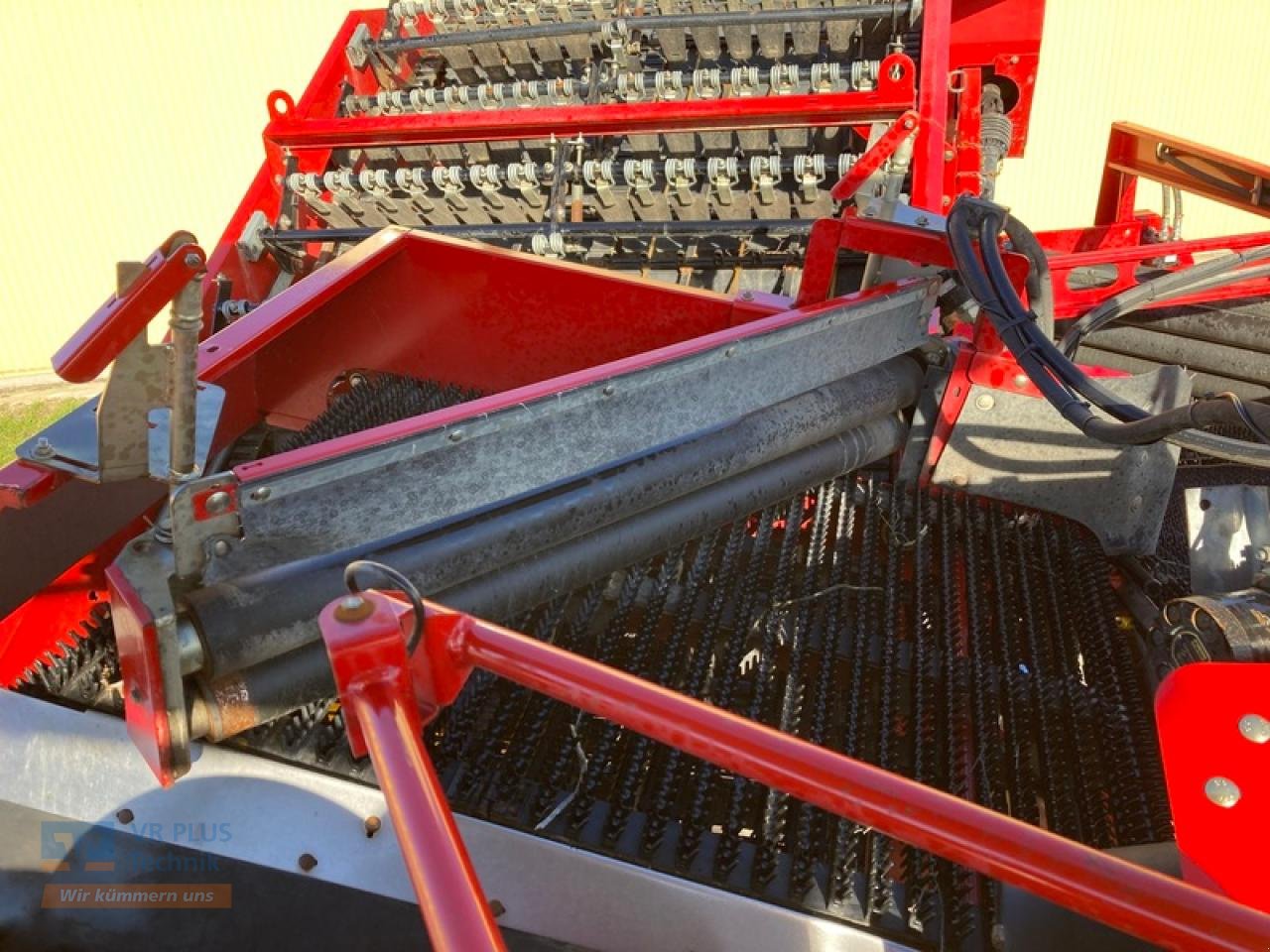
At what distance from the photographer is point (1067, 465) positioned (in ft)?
7.08

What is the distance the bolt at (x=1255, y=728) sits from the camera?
108cm

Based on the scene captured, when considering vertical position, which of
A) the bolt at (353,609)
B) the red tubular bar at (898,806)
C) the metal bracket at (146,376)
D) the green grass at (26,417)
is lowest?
the green grass at (26,417)

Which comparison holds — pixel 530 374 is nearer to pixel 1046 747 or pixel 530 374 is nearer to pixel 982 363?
pixel 982 363

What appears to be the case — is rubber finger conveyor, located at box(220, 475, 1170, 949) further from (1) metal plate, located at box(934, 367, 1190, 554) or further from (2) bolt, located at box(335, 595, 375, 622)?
(2) bolt, located at box(335, 595, 375, 622)

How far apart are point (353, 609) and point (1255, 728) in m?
0.98

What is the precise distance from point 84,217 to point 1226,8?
997cm

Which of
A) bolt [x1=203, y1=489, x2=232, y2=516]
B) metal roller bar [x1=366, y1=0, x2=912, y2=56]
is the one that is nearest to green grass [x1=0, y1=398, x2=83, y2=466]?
metal roller bar [x1=366, y1=0, x2=912, y2=56]

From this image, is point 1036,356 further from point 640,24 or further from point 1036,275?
point 640,24

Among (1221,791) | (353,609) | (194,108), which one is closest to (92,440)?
(353,609)

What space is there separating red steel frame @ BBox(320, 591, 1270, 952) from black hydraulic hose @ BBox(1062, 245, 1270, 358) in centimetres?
162

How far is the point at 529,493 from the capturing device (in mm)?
1605

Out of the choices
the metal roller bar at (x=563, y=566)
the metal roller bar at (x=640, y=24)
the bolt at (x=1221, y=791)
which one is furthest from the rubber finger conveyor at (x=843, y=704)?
the metal roller bar at (x=640, y=24)

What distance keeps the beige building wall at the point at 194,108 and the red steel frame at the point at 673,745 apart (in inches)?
334

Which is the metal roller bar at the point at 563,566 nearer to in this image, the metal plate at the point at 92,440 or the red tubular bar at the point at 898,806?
the metal plate at the point at 92,440
